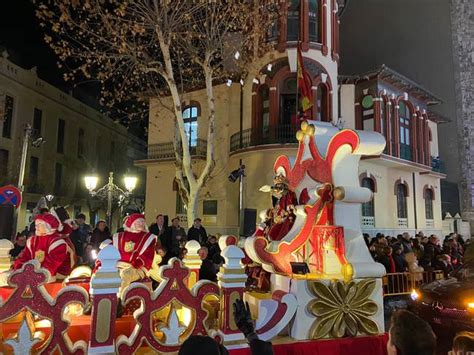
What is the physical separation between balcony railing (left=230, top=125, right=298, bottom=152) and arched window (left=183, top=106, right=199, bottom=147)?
2.63 meters

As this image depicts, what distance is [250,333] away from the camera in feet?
7.78

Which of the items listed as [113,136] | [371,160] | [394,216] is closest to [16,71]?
[113,136]

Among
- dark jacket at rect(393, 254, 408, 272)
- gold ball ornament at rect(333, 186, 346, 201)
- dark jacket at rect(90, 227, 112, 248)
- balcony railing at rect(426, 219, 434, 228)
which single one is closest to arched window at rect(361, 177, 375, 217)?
balcony railing at rect(426, 219, 434, 228)

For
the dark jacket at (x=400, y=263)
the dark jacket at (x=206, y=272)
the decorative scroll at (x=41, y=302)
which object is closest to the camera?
the decorative scroll at (x=41, y=302)

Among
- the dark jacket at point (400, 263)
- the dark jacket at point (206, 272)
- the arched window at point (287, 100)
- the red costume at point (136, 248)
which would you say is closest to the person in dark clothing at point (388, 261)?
the dark jacket at point (400, 263)

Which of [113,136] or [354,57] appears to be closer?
[354,57]

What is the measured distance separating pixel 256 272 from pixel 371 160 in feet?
55.3

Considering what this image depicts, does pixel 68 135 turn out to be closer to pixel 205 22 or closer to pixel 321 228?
pixel 205 22

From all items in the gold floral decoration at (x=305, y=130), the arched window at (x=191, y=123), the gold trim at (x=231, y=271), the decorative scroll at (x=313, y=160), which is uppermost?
the arched window at (x=191, y=123)

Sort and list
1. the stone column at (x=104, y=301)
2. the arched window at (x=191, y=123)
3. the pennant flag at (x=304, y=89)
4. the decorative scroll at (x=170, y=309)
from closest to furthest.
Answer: the stone column at (x=104, y=301) < the decorative scroll at (x=170, y=309) < the pennant flag at (x=304, y=89) < the arched window at (x=191, y=123)

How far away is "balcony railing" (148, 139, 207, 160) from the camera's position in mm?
20422

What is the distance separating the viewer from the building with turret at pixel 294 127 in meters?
18.1

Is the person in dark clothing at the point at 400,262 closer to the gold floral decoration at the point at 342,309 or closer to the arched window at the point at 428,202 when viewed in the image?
the gold floral decoration at the point at 342,309

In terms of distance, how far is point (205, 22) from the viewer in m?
11.2
